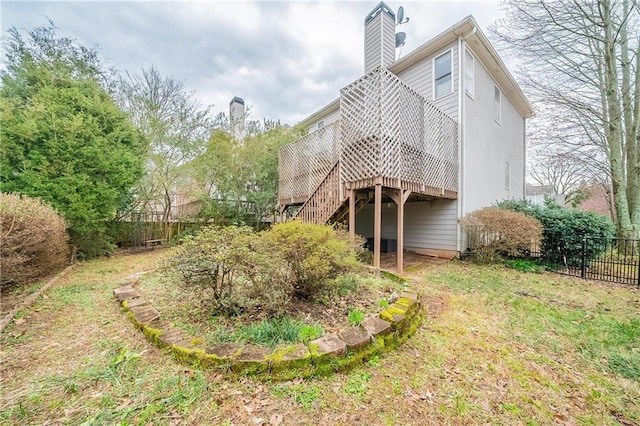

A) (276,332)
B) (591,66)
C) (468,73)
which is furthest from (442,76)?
(276,332)

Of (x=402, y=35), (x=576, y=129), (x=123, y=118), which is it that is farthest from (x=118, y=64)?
(x=576, y=129)

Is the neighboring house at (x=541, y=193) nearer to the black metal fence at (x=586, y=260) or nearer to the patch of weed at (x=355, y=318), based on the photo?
the black metal fence at (x=586, y=260)

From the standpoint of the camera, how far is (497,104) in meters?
10.1

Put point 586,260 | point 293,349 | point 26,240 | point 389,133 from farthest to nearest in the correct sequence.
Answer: point 586,260, point 389,133, point 26,240, point 293,349

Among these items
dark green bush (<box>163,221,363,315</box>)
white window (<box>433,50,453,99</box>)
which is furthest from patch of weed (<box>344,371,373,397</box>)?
white window (<box>433,50,453,99</box>)

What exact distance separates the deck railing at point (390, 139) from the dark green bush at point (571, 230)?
2.63 m

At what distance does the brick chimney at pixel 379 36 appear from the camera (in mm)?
8023

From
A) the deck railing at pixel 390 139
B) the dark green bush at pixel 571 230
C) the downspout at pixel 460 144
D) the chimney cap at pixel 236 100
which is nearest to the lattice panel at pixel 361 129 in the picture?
the deck railing at pixel 390 139

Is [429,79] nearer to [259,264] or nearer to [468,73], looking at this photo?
[468,73]

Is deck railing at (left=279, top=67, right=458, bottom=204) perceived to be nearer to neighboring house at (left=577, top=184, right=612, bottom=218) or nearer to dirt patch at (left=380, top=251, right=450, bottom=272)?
dirt patch at (left=380, top=251, right=450, bottom=272)

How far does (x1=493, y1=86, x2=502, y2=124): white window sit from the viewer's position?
32.3 feet

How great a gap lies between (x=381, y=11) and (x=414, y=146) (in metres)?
4.96

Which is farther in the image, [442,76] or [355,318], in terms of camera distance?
[442,76]

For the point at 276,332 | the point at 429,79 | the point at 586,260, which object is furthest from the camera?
the point at 429,79
